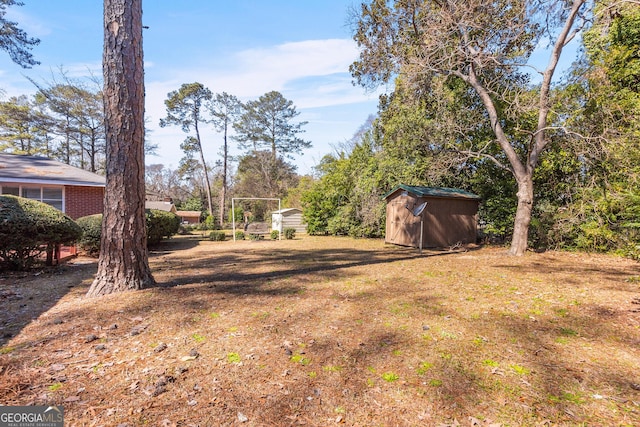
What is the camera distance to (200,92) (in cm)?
2966

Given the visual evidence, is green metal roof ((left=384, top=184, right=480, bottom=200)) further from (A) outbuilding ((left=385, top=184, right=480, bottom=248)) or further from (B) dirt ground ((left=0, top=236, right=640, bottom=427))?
(B) dirt ground ((left=0, top=236, right=640, bottom=427))

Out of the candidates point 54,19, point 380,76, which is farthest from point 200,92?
point 380,76

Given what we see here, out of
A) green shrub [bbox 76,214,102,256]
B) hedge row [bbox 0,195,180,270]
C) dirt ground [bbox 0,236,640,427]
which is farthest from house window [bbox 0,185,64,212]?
dirt ground [bbox 0,236,640,427]

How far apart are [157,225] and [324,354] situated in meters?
11.8

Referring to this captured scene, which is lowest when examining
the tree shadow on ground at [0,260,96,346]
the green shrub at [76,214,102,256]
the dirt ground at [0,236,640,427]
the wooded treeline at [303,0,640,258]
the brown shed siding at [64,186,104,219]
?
the dirt ground at [0,236,640,427]

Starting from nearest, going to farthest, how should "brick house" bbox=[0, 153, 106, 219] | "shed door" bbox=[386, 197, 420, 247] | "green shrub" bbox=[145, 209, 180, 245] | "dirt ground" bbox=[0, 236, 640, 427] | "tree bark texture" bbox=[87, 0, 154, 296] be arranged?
"dirt ground" bbox=[0, 236, 640, 427] < "tree bark texture" bbox=[87, 0, 154, 296] < "brick house" bbox=[0, 153, 106, 219] < "green shrub" bbox=[145, 209, 180, 245] < "shed door" bbox=[386, 197, 420, 247]

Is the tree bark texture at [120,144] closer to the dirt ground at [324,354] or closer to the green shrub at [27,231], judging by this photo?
the dirt ground at [324,354]

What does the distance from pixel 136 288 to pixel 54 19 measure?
11.9m

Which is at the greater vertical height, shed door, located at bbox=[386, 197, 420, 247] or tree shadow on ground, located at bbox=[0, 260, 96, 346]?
shed door, located at bbox=[386, 197, 420, 247]

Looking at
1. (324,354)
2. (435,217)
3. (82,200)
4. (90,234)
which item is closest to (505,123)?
(435,217)

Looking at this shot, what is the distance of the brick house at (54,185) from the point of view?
1152 centimetres

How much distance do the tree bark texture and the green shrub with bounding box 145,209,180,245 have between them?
771 centimetres

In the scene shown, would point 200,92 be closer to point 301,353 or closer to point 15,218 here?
point 15,218

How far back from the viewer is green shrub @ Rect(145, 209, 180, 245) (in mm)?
11781
